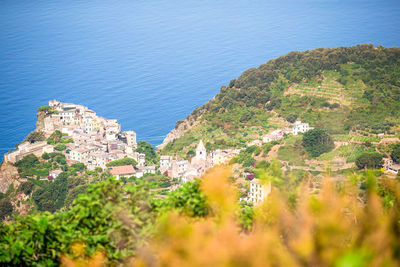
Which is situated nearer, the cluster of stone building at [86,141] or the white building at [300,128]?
the white building at [300,128]

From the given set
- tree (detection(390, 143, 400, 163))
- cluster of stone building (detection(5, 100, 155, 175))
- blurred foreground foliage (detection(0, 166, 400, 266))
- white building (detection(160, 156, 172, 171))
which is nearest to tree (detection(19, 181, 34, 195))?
cluster of stone building (detection(5, 100, 155, 175))

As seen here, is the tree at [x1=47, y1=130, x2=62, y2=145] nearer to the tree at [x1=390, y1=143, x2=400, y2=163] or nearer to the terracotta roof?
the terracotta roof

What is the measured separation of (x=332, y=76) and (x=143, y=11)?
53573 mm

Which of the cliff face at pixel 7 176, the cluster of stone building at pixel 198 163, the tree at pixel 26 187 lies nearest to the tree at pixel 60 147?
the cliff face at pixel 7 176

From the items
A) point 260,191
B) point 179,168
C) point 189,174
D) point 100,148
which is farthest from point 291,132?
point 260,191

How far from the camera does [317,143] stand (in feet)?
63.7

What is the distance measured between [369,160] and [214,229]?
49.2 feet

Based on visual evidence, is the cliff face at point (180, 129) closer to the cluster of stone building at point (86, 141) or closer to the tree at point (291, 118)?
the cluster of stone building at point (86, 141)

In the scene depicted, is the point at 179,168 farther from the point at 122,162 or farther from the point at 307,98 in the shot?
the point at 307,98

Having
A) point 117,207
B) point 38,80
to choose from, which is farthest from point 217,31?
point 117,207

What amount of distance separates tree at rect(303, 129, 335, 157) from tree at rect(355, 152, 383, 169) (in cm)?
254

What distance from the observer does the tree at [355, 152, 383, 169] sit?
1588cm

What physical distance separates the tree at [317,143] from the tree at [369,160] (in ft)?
8.34

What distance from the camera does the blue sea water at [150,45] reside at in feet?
131
